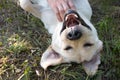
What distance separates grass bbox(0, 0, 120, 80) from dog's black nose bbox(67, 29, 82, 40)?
49 cm

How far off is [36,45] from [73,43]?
0.86m

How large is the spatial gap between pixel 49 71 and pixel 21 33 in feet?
2.24

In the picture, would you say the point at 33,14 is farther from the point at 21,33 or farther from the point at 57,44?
the point at 57,44

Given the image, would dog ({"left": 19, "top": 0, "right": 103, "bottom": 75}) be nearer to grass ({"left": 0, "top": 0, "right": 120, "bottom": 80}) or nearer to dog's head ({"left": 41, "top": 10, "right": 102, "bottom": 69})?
dog's head ({"left": 41, "top": 10, "right": 102, "bottom": 69})

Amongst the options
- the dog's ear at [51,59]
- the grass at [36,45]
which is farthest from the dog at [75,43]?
→ the grass at [36,45]

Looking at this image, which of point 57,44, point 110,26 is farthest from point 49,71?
point 110,26

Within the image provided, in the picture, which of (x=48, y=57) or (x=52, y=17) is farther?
(x=52, y=17)

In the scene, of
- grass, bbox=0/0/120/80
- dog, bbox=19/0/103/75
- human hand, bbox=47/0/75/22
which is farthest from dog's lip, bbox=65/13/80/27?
grass, bbox=0/0/120/80

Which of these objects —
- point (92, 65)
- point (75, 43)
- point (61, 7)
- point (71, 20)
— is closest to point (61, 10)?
point (61, 7)

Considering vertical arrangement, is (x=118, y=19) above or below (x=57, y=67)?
above

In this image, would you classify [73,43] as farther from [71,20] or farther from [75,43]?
[71,20]

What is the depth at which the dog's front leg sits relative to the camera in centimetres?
334

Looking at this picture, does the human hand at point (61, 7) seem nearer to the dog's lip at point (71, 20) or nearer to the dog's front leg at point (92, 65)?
the dog's lip at point (71, 20)

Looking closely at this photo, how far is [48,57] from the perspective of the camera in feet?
11.3
